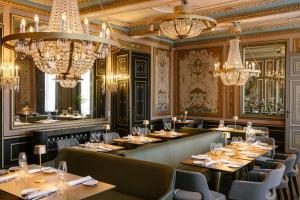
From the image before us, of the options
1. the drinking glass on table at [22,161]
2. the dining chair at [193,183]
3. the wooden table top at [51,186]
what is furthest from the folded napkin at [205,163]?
the drinking glass on table at [22,161]

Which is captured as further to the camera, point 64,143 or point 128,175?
point 64,143

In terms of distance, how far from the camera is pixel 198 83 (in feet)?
34.0

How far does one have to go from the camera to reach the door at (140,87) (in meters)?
8.79

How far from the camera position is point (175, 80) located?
11.0 metres

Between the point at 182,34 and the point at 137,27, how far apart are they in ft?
15.6

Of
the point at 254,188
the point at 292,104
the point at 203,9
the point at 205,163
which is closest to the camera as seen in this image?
the point at 254,188

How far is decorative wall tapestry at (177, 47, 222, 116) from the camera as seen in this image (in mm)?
10000

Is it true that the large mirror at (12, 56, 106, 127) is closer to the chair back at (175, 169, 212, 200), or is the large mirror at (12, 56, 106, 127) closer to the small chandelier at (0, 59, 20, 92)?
the small chandelier at (0, 59, 20, 92)

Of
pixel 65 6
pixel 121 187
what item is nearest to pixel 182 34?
pixel 65 6

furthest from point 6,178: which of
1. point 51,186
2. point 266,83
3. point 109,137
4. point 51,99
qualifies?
point 266,83

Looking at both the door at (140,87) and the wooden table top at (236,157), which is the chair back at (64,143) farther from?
the door at (140,87)

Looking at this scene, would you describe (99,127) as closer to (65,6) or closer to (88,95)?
(88,95)

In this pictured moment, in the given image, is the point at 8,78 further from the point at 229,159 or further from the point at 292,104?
Result: the point at 292,104

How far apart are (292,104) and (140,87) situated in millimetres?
4377
